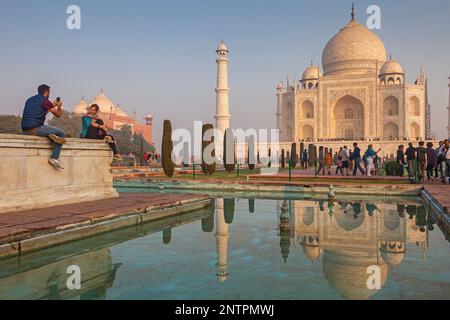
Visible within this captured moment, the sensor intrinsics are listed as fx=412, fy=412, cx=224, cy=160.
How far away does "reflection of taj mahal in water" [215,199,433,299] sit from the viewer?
3.38 m

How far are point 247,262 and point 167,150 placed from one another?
44.3 feet

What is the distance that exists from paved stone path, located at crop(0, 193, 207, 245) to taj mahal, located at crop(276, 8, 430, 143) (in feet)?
127

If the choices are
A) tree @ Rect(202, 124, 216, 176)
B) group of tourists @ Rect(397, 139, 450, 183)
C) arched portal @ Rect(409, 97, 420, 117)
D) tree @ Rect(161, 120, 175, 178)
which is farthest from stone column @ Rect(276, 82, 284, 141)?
group of tourists @ Rect(397, 139, 450, 183)

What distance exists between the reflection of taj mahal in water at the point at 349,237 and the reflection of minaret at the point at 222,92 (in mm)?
31714

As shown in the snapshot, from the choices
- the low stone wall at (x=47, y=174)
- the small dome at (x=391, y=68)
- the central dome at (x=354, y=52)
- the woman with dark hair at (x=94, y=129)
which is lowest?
the low stone wall at (x=47, y=174)

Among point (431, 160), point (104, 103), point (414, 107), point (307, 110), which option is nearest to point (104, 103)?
point (104, 103)

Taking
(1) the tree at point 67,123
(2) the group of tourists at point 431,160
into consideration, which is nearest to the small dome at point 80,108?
(1) the tree at point 67,123

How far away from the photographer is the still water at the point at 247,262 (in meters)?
2.94

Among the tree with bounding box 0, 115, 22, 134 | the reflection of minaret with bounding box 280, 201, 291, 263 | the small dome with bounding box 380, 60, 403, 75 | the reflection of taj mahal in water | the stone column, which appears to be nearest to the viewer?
the reflection of taj mahal in water

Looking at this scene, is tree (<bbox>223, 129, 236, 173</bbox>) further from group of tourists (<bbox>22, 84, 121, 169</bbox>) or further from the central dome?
the central dome

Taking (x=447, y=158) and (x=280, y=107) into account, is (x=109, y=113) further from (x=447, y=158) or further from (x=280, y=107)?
(x=447, y=158)

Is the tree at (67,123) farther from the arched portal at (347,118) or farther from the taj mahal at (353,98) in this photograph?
the arched portal at (347,118)

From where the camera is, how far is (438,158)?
1155 cm
